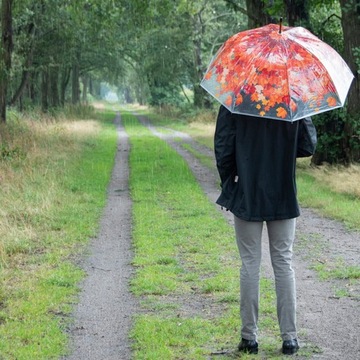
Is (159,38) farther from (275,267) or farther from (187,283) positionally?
(275,267)

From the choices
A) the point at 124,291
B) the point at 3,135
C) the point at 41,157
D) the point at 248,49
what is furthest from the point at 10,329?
the point at 3,135

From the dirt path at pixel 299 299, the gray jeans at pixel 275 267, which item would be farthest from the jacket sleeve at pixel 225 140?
the dirt path at pixel 299 299

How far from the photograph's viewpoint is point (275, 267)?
5102 mm

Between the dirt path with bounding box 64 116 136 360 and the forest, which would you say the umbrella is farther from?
the forest

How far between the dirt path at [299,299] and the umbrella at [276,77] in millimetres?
1746

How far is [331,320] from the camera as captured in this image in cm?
602

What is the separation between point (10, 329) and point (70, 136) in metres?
20.0

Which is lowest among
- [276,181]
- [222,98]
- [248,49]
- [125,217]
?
[125,217]

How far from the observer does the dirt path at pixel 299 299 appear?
5.43 meters

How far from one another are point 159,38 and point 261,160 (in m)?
39.5

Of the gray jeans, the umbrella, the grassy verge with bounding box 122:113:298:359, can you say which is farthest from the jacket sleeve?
the grassy verge with bounding box 122:113:298:359

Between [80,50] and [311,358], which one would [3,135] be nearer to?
[311,358]

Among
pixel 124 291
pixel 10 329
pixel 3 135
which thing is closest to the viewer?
pixel 10 329

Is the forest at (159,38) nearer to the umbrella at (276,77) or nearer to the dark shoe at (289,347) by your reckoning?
the umbrella at (276,77)
